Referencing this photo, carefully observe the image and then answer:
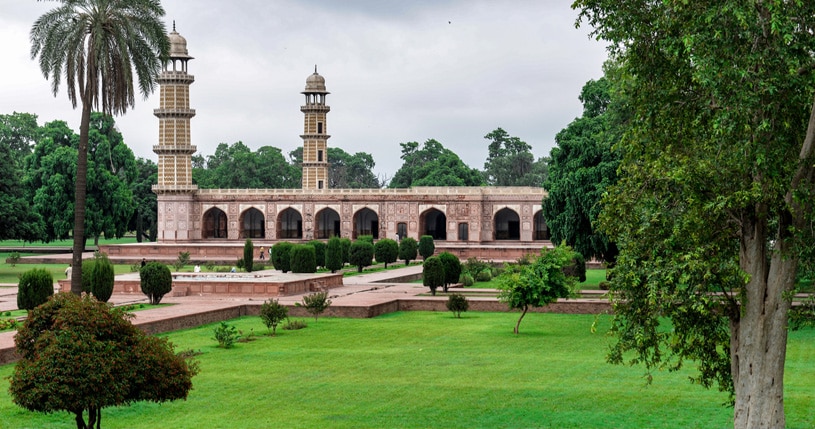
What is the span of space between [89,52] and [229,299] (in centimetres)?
677

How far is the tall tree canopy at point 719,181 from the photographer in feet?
27.2

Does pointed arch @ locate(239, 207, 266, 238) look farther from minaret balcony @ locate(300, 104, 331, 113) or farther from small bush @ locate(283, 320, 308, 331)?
small bush @ locate(283, 320, 308, 331)

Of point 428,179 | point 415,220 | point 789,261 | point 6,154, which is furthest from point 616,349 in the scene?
point 428,179

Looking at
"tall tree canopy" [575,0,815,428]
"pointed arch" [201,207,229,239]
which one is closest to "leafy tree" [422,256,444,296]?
"tall tree canopy" [575,0,815,428]

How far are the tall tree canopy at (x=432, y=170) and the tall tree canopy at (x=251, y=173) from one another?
9439mm

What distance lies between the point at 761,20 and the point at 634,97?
5.76 feet

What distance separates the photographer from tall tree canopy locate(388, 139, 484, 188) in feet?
231

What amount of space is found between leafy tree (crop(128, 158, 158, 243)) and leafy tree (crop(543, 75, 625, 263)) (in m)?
33.6

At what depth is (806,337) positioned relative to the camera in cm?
1659

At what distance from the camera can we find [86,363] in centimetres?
766

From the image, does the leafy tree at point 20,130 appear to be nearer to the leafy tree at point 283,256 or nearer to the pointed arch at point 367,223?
the pointed arch at point 367,223

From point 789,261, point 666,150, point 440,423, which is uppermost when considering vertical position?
point 666,150

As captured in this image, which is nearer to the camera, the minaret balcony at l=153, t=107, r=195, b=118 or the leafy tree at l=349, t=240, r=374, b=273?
the leafy tree at l=349, t=240, r=374, b=273

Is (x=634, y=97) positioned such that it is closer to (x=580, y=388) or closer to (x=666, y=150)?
(x=666, y=150)
